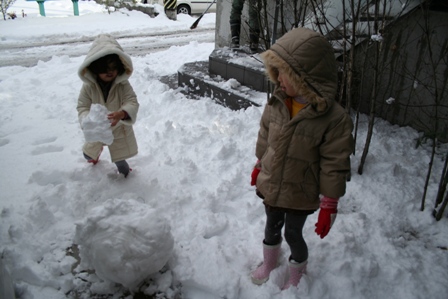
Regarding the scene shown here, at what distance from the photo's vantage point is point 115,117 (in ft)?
9.50

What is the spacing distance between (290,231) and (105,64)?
83.9 inches

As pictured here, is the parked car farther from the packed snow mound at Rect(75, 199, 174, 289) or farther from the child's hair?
the packed snow mound at Rect(75, 199, 174, 289)

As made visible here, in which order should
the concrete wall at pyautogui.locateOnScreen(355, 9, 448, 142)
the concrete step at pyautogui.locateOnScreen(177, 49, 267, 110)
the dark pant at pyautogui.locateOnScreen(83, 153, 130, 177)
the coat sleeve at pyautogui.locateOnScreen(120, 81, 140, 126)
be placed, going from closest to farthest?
the coat sleeve at pyautogui.locateOnScreen(120, 81, 140, 126) < the dark pant at pyautogui.locateOnScreen(83, 153, 130, 177) < the concrete wall at pyautogui.locateOnScreen(355, 9, 448, 142) < the concrete step at pyautogui.locateOnScreen(177, 49, 267, 110)

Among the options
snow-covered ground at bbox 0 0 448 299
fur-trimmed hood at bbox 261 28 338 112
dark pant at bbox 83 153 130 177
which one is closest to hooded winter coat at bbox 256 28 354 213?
fur-trimmed hood at bbox 261 28 338 112

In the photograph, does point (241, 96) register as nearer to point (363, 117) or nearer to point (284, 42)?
point (363, 117)

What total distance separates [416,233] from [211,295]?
179cm

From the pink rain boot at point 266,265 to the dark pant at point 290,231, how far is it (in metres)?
0.04

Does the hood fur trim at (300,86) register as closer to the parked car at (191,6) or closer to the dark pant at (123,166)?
the dark pant at (123,166)

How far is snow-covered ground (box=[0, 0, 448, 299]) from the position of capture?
2256 mm

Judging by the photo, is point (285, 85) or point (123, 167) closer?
point (285, 85)

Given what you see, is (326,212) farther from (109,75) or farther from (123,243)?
(109,75)

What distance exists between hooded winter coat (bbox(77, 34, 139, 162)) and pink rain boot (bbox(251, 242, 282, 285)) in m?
1.66

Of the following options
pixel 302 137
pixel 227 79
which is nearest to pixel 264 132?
pixel 302 137

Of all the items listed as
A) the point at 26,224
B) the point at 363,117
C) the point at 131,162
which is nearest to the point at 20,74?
the point at 131,162
